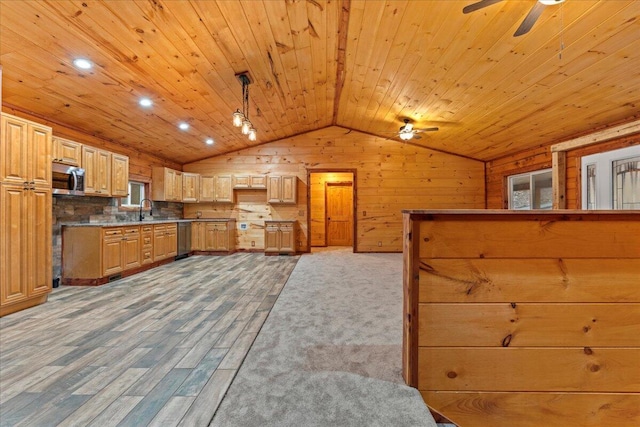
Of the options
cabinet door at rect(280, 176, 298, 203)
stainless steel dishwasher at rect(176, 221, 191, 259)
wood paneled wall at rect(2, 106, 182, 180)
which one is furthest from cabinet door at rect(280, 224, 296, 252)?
wood paneled wall at rect(2, 106, 182, 180)

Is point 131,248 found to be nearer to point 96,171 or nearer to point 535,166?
point 96,171

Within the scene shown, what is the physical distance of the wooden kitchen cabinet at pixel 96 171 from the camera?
4094 mm

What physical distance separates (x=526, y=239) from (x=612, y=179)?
3.43 metres

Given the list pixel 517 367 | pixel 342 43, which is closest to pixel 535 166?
pixel 342 43

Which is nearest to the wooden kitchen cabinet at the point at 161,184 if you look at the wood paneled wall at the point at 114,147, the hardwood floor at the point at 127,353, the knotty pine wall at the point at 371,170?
the wood paneled wall at the point at 114,147

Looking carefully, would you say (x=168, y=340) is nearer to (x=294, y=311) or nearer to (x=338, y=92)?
(x=294, y=311)

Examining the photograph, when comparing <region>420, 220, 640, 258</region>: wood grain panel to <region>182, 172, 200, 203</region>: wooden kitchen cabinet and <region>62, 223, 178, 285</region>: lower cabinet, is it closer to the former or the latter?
<region>62, 223, 178, 285</region>: lower cabinet

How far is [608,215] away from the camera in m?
1.52

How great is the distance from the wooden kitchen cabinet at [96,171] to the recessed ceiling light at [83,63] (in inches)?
66.8

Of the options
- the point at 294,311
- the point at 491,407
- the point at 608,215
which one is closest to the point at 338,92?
the point at 294,311

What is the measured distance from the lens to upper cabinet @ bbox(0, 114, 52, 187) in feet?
9.15

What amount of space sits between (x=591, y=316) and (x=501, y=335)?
532 millimetres

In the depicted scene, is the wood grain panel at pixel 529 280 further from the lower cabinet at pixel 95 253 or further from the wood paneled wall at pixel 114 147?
the wood paneled wall at pixel 114 147

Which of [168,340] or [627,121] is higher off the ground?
[627,121]
